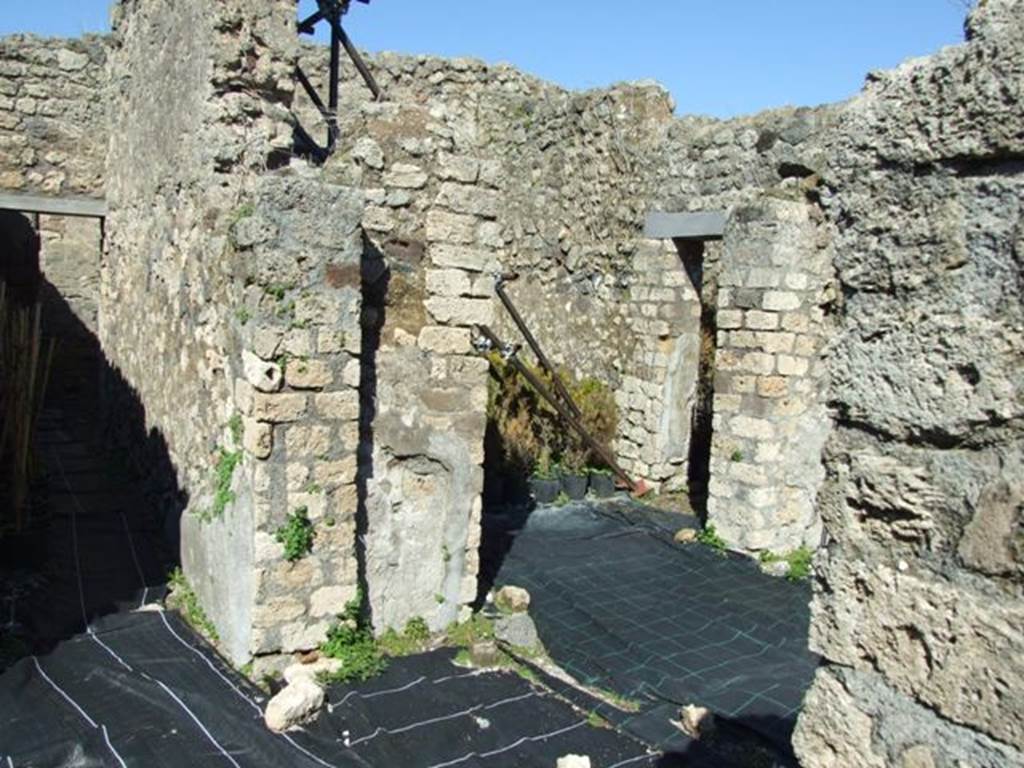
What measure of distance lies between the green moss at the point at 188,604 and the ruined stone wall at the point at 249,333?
0.26 ft

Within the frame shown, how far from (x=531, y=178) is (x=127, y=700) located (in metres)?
7.91

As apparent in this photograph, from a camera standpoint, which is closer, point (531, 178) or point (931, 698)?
point (931, 698)

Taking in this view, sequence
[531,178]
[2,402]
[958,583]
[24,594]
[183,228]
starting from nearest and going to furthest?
[958,583], [24,594], [183,228], [2,402], [531,178]

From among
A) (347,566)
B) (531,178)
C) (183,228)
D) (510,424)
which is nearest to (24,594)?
(347,566)

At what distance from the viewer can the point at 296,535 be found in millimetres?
4359

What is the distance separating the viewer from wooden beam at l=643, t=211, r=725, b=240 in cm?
780

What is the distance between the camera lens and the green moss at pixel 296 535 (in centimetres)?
435

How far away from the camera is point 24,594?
16.5 feet

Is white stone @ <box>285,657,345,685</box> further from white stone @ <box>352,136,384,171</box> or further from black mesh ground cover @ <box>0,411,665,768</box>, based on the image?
white stone @ <box>352,136,384,171</box>

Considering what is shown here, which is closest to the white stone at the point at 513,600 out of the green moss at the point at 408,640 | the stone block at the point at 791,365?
the green moss at the point at 408,640

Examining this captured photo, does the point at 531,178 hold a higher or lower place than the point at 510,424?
higher

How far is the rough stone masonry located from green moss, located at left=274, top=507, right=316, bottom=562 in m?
0.05

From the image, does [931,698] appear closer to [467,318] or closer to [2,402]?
[467,318]

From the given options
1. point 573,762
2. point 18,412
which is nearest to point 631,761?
point 573,762
